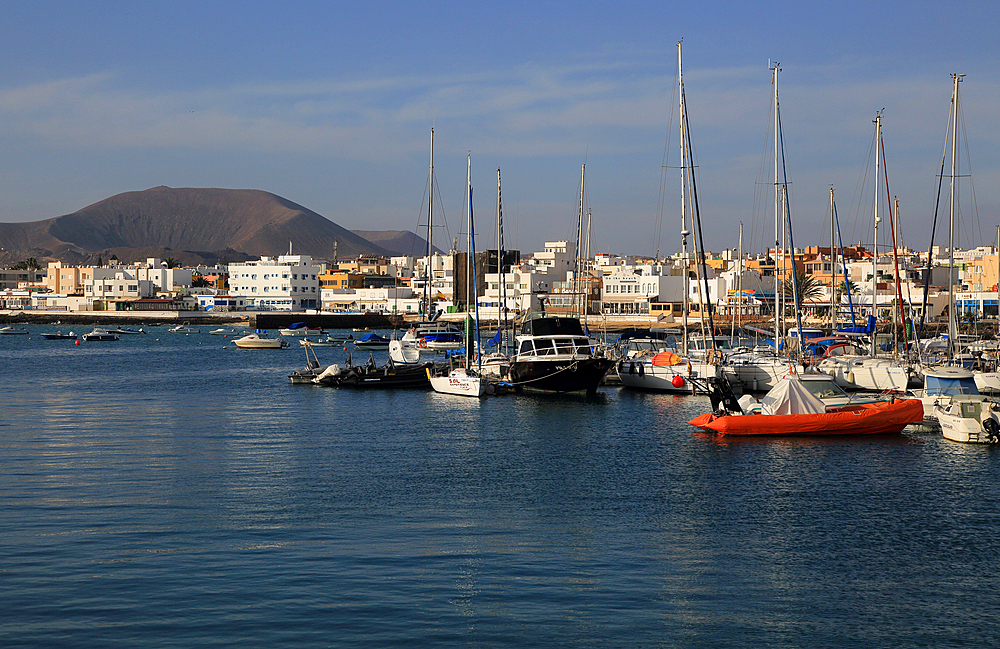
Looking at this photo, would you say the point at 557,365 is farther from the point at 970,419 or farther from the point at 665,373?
the point at 970,419

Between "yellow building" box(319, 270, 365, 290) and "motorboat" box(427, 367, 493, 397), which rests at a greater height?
"yellow building" box(319, 270, 365, 290)

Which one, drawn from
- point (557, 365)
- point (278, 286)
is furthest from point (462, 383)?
point (278, 286)

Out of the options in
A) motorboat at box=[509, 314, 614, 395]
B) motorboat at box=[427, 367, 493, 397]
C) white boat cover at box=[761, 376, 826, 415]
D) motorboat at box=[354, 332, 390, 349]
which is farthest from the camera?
motorboat at box=[354, 332, 390, 349]

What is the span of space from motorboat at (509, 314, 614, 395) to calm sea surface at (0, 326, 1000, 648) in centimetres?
774

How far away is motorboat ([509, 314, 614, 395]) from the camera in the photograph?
4656 centimetres

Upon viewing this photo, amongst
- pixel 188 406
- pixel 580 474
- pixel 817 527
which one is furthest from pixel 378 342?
pixel 817 527

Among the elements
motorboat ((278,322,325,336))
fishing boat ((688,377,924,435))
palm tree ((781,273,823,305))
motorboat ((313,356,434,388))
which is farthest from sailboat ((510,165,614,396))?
motorboat ((278,322,325,336))

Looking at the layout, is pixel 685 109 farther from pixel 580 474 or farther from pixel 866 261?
pixel 866 261

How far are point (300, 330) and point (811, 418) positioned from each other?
355 ft

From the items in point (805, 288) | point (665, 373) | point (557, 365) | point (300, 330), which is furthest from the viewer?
point (300, 330)

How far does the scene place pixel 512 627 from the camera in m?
15.0

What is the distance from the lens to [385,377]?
5400cm

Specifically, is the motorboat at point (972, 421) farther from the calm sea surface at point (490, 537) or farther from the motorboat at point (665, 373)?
the motorboat at point (665, 373)

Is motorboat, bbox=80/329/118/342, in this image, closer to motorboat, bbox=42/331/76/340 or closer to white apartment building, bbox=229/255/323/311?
motorboat, bbox=42/331/76/340
